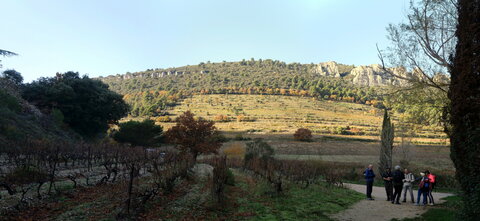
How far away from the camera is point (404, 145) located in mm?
37156

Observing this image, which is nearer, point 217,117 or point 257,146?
point 257,146

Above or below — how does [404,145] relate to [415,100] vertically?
below

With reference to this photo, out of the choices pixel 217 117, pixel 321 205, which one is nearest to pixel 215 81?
pixel 217 117

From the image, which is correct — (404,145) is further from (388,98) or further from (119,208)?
(119,208)

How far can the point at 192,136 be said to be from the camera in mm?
30938

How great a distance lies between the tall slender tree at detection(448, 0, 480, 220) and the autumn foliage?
2428cm

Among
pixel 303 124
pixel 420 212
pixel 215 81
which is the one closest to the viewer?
pixel 420 212

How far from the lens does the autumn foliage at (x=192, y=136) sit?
30523mm

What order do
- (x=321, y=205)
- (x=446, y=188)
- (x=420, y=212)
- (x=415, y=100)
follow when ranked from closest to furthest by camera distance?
(x=420, y=212), (x=321, y=205), (x=415, y=100), (x=446, y=188)

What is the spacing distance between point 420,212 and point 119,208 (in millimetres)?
10075

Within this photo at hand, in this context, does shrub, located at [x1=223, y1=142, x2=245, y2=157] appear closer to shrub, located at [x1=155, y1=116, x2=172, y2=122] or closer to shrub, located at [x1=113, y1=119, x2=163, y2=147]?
shrub, located at [x1=113, y1=119, x2=163, y2=147]

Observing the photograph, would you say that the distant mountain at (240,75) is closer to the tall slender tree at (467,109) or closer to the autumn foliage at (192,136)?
the autumn foliage at (192,136)

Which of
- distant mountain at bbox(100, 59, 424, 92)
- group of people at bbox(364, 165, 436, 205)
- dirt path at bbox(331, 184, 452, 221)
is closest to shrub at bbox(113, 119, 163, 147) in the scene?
group of people at bbox(364, 165, 436, 205)

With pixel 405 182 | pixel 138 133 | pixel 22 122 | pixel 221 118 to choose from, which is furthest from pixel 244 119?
pixel 405 182
